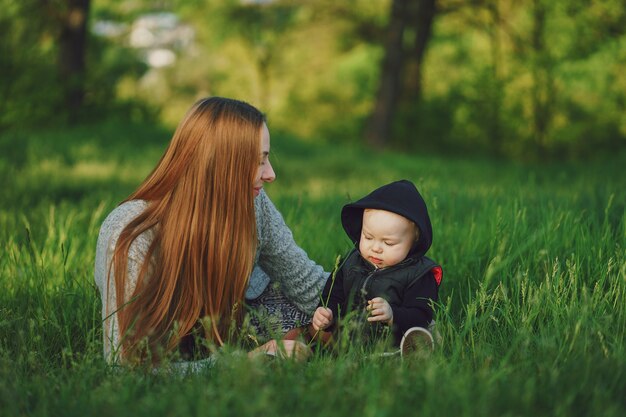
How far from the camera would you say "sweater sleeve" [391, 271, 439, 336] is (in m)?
3.14

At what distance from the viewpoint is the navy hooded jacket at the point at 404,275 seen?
10.4 ft

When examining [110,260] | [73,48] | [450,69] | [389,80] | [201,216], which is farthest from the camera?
[450,69]

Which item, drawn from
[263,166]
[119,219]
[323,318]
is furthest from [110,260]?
[323,318]

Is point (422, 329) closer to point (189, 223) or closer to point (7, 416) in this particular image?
point (189, 223)

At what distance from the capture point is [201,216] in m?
3.11

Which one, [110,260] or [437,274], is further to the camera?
[437,274]

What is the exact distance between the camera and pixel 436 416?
2057 mm

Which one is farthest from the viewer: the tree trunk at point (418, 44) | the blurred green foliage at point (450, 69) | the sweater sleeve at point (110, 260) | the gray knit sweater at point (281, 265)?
the tree trunk at point (418, 44)

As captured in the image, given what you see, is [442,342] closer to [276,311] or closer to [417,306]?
[417,306]

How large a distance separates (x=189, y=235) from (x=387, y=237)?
878 mm

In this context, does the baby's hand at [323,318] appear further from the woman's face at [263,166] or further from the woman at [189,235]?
the woman's face at [263,166]

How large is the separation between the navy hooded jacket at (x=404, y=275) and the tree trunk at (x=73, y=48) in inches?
503

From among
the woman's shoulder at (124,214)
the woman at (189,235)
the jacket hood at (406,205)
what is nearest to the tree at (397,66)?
the jacket hood at (406,205)

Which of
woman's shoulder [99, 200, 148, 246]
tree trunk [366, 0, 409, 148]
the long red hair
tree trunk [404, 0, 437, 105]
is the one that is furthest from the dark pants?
tree trunk [404, 0, 437, 105]
